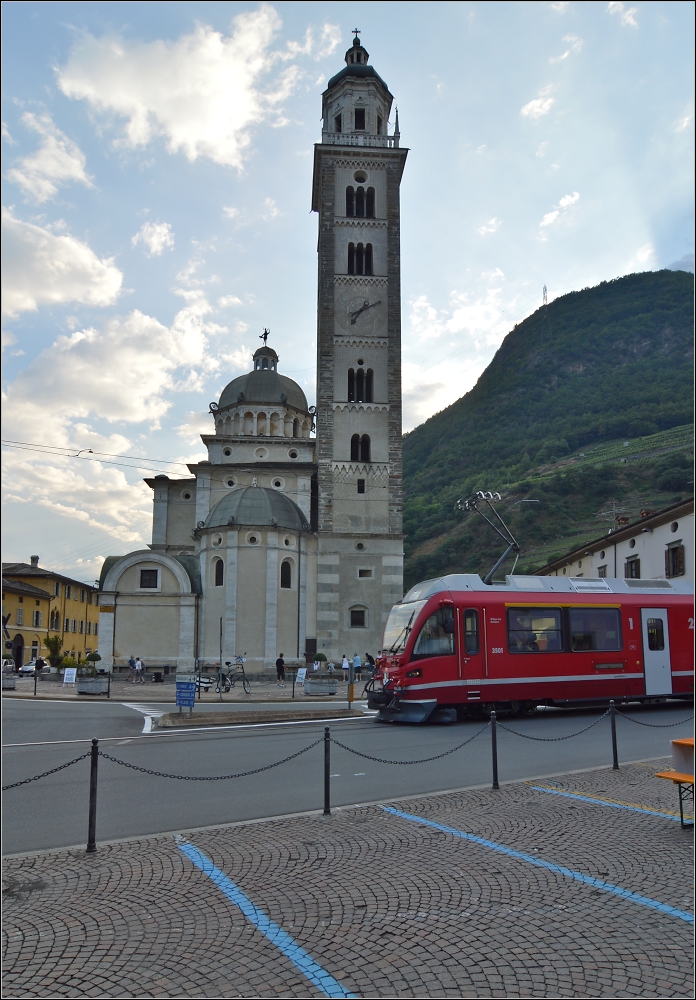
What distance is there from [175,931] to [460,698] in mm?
12732

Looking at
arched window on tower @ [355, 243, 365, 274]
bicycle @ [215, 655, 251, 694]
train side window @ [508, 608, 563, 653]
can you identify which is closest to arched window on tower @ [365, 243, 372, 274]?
arched window on tower @ [355, 243, 365, 274]

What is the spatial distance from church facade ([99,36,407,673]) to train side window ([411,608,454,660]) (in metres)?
20.9

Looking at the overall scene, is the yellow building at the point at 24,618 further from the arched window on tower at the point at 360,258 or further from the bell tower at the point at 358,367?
the arched window on tower at the point at 360,258

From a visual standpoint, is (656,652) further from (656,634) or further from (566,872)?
(566,872)

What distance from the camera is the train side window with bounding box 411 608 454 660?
17156 mm

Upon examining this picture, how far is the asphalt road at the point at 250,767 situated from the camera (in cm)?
848

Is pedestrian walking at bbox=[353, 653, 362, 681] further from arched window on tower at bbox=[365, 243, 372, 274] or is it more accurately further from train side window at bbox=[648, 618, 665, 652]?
arched window on tower at bbox=[365, 243, 372, 274]

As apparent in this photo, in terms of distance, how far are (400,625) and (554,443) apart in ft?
167

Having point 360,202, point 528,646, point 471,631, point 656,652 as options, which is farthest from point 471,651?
point 360,202

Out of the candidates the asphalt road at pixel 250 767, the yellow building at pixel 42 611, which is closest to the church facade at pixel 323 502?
the yellow building at pixel 42 611

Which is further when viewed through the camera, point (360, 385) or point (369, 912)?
point (360, 385)

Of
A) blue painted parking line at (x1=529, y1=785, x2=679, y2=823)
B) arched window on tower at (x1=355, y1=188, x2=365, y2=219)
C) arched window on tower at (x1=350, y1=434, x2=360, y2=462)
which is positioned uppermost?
arched window on tower at (x1=355, y1=188, x2=365, y2=219)

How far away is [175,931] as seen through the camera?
512 centimetres

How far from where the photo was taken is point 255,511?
41062 mm
